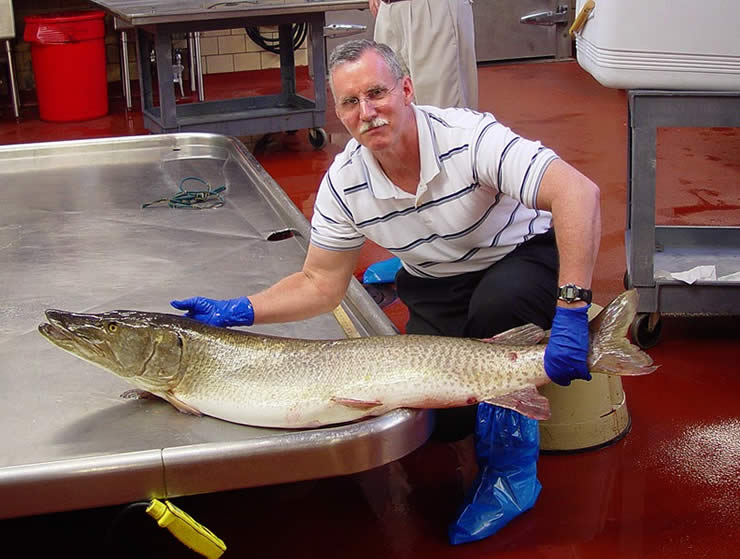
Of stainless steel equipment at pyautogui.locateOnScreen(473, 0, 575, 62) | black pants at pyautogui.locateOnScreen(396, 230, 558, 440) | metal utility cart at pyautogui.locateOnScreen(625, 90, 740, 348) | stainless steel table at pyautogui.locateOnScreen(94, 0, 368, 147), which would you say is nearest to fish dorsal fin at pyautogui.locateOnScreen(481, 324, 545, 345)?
black pants at pyautogui.locateOnScreen(396, 230, 558, 440)

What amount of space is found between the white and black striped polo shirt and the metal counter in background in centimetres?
22

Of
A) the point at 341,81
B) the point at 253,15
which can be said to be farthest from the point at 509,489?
the point at 253,15

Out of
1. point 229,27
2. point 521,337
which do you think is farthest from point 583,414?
point 229,27

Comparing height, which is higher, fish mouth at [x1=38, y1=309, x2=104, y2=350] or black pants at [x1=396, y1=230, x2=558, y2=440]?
fish mouth at [x1=38, y1=309, x2=104, y2=350]

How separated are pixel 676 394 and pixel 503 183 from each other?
119cm

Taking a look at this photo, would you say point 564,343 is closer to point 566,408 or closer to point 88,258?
point 566,408

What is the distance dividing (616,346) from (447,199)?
1.75ft

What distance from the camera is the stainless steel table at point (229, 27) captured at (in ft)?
17.1

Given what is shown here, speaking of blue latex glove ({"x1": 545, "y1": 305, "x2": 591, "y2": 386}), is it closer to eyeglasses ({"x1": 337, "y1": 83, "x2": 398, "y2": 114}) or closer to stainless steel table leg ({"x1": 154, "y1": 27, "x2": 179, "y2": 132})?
eyeglasses ({"x1": 337, "y1": 83, "x2": 398, "y2": 114})

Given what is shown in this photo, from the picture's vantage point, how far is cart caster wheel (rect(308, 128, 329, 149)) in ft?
20.1

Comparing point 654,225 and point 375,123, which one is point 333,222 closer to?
point 375,123

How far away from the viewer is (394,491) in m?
2.55

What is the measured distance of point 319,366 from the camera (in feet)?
6.55

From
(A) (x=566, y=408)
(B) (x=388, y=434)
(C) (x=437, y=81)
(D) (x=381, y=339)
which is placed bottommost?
(A) (x=566, y=408)
